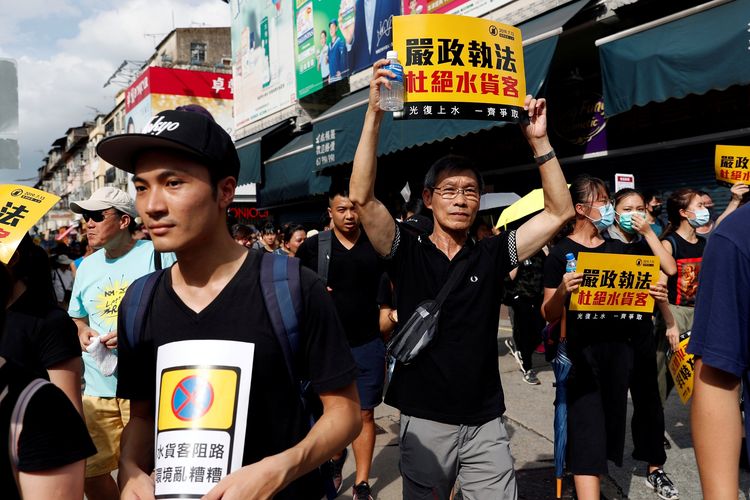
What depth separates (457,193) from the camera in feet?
9.99

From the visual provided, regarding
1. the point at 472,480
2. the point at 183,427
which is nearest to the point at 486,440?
the point at 472,480

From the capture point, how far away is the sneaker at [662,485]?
12.8ft

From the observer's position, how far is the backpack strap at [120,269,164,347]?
180 centimetres

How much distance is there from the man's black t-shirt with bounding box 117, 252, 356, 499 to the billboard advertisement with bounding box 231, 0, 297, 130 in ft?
52.5

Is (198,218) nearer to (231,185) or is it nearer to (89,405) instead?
(231,185)

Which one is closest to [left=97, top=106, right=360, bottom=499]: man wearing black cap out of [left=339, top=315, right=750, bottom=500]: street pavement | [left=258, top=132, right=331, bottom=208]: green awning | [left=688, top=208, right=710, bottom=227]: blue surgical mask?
[left=339, top=315, right=750, bottom=500]: street pavement

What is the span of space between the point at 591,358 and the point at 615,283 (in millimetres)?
469

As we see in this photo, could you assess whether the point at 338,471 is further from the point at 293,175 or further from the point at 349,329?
the point at 293,175

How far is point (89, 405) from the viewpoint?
3525 mm

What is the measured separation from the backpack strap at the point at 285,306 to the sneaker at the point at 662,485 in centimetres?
321

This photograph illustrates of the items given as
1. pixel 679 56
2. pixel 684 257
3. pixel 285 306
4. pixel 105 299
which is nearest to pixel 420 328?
pixel 285 306

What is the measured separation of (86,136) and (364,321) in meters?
81.2

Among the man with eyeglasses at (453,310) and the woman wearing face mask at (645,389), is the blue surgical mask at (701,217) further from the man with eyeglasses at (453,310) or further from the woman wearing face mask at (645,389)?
the man with eyeglasses at (453,310)

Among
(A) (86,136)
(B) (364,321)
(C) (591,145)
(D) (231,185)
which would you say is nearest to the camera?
(D) (231,185)
